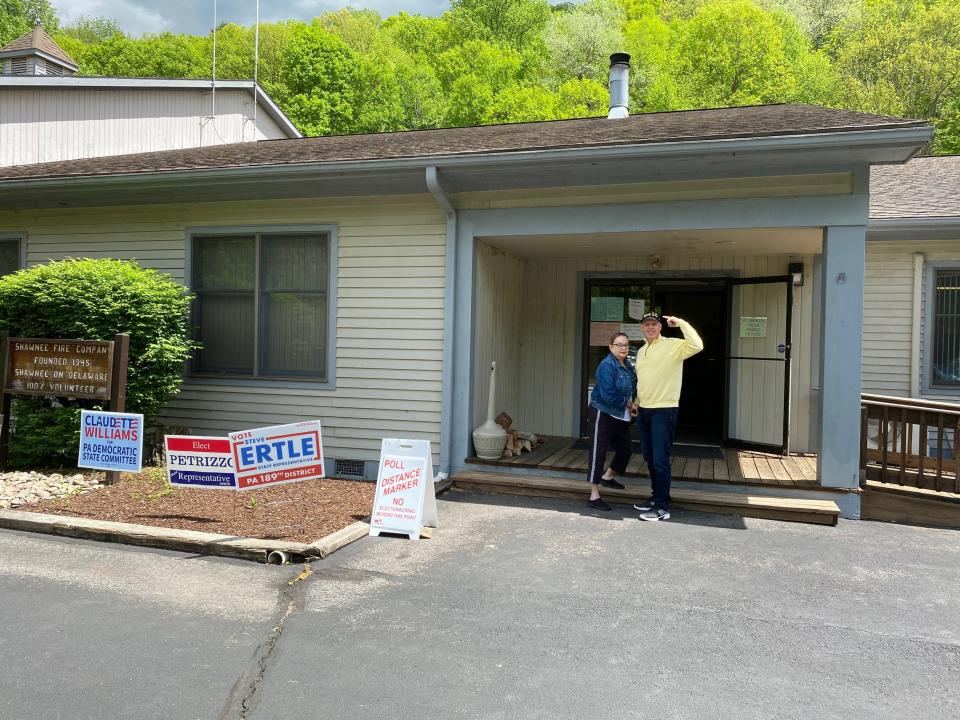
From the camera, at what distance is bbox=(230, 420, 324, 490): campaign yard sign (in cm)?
572

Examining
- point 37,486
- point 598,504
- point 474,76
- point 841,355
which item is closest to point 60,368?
point 37,486

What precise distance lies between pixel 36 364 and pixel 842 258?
7553 mm

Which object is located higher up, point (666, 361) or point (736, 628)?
point (666, 361)

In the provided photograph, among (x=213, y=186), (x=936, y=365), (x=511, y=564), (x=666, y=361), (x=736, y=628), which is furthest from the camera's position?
(x=936, y=365)

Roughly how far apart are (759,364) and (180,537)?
6554mm

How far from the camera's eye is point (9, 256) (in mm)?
9570

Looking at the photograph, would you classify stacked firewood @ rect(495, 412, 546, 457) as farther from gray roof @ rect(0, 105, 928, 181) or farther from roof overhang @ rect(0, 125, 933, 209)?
gray roof @ rect(0, 105, 928, 181)

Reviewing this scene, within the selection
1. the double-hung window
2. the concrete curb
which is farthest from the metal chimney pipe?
the double-hung window

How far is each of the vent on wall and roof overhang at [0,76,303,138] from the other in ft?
29.7

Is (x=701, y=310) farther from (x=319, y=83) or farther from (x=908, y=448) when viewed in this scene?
(x=319, y=83)

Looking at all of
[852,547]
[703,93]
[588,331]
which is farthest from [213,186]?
[703,93]

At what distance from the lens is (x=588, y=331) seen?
9523mm

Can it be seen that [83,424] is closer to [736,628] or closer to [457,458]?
[457,458]

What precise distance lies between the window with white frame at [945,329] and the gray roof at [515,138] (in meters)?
2.84
